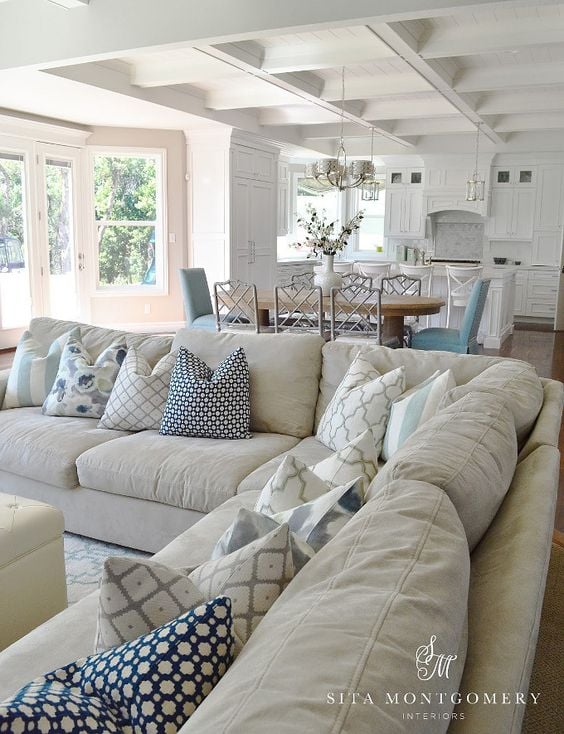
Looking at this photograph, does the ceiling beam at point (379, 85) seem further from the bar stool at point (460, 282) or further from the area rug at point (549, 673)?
the area rug at point (549, 673)

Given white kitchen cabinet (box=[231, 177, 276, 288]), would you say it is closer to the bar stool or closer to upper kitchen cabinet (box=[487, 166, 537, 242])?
the bar stool

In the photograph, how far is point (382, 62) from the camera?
19.1 feet

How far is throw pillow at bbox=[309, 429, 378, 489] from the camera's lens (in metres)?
1.87

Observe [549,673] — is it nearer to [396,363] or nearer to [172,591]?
[172,591]

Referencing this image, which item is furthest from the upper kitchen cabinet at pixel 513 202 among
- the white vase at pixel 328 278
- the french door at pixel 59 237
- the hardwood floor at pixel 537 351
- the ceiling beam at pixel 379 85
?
the french door at pixel 59 237

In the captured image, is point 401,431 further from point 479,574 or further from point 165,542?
point 479,574

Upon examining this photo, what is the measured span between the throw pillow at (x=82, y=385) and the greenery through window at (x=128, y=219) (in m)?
5.53

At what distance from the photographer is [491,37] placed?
4.65m

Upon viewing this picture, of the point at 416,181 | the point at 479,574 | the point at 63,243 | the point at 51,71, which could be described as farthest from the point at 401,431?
the point at 416,181

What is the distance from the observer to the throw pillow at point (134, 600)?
1062 millimetres

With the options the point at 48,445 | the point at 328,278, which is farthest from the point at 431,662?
the point at 328,278

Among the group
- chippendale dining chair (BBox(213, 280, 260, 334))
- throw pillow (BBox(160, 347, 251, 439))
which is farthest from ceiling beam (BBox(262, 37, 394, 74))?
throw pillow (BBox(160, 347, 251, 439))

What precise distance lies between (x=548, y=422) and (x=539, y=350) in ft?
21.1

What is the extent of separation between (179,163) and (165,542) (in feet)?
22.3
